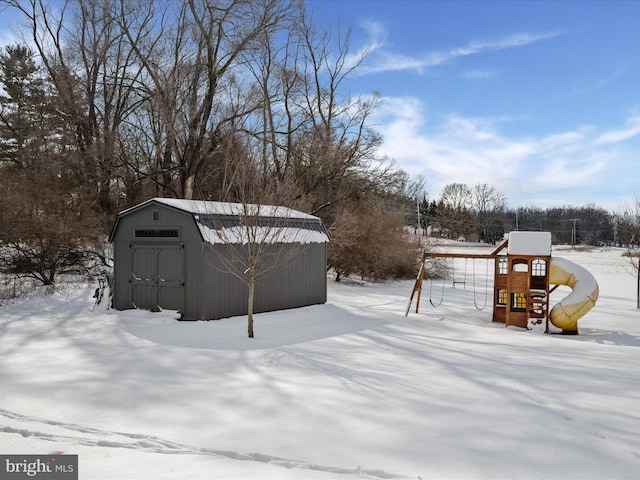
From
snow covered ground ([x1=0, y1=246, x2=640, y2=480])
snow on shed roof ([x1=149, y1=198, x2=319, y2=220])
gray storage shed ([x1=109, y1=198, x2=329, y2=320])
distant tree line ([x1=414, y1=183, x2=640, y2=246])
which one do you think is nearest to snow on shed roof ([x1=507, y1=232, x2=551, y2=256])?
snow covered ground ([x1=0, y1=246, x2=640, y2=480])

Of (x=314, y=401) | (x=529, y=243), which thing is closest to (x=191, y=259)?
(x=314, y=401)

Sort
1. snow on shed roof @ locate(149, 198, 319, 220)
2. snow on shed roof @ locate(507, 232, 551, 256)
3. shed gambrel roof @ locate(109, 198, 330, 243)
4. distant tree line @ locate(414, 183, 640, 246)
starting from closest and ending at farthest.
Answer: shed gambrel roof @ locate(109, 198, 330, 243) → snow on shed roof @ locate(149, 198, 319, 220) → snow on shed roof @ locate(507, 232, 551, 256) → distant tree line @ locate(414, 183, 640, 246)

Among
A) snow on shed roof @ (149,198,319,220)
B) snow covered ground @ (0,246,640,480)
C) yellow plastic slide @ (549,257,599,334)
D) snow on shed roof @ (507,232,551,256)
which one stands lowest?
snow covered ground @ (0,246,640,480)

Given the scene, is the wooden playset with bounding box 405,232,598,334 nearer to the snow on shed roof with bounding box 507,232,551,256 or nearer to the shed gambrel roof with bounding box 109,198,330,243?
the snow on shed roof with bounding box 507,232,551,256

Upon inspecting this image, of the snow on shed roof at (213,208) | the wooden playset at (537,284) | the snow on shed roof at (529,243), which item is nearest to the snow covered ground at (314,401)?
the wooden playset at (537,284)

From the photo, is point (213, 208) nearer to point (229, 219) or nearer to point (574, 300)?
point (229, 219)

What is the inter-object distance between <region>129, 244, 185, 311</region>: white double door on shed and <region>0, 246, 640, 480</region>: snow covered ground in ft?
2.31

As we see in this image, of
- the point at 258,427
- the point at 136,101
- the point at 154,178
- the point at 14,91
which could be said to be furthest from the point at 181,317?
the point at 14,91

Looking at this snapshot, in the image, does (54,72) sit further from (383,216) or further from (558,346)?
(558,346)

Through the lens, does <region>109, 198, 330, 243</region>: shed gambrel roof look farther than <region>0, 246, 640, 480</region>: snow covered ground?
Yes

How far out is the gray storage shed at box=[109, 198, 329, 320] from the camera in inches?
433

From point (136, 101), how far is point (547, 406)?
2390 cm

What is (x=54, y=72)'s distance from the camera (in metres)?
22.2

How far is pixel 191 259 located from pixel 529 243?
8.89 meters
